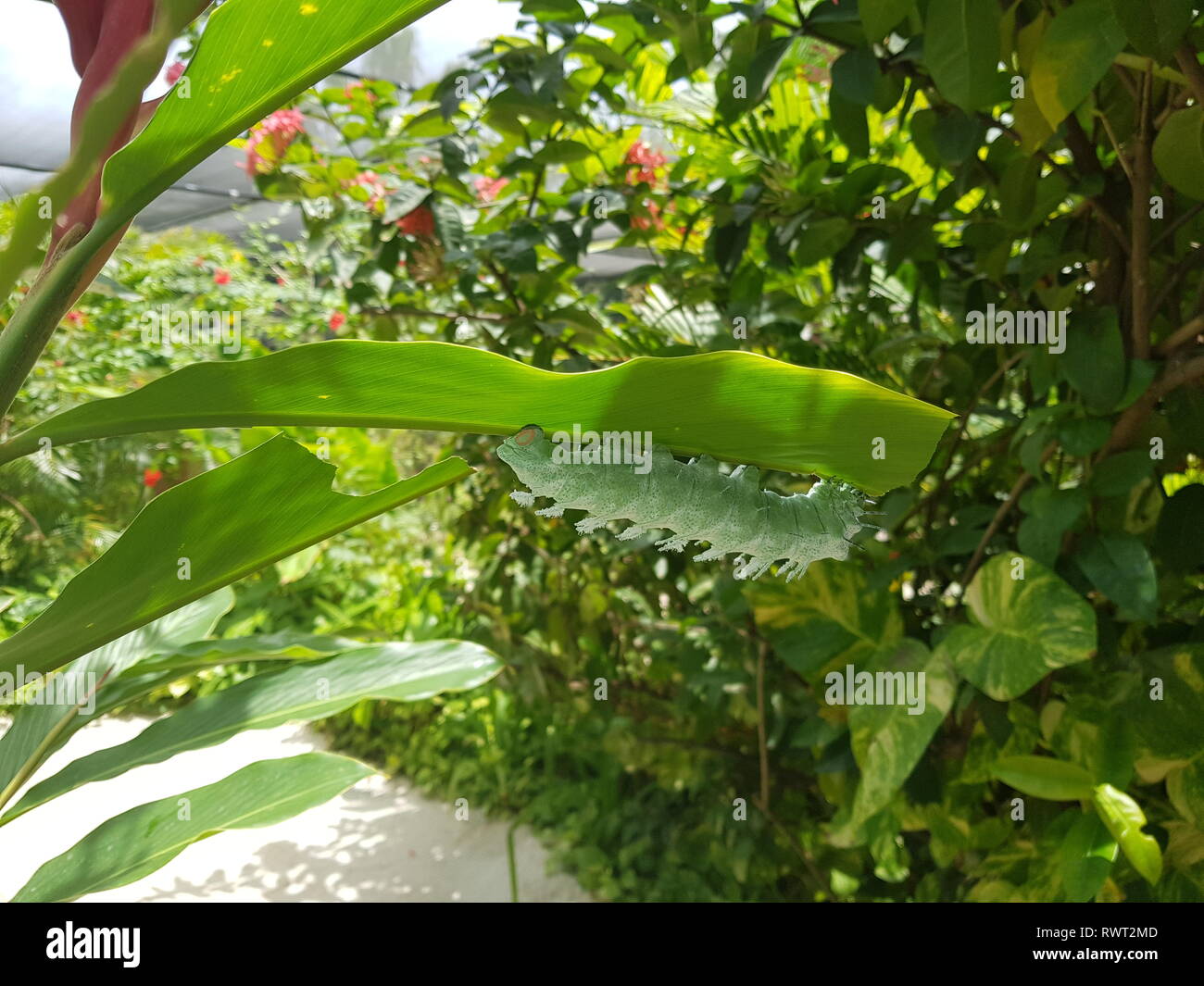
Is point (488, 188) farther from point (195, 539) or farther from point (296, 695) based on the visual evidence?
point (195, 539)

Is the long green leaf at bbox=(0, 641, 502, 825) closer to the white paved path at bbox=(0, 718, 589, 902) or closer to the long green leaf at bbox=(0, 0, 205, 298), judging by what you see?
the long green leaf at bbox=(0, 0, 205, 298)

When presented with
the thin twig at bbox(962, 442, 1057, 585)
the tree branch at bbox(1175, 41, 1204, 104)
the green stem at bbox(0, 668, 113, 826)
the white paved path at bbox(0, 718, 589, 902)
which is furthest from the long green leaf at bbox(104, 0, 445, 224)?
the white paved path at bbox(0, 718, 589, 902)

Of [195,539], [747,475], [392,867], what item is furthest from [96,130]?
[392,867]

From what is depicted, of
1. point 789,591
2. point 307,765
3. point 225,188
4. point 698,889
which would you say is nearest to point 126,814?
point 307,765

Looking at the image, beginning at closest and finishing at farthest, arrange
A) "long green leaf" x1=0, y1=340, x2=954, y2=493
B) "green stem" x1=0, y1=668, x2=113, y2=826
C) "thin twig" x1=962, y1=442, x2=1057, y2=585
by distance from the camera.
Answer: "long green leaf" x1=0, y1=340, x2=954, y2=493 < "green stem" x1=0, y1=668, x2=113, y2=826 < "thin twig" x1=962, y1=442, x2=1057, y2=585

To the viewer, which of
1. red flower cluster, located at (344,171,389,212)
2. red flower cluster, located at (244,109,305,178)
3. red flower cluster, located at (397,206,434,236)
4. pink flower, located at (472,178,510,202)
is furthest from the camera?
pink flower, located at (472,178,510,202)

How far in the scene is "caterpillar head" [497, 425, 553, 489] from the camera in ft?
1.05

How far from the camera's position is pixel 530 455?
329mm

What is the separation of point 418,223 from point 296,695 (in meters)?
0.76

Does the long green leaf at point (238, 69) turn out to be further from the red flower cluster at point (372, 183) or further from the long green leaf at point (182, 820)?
the red flower cluster at point (372, 183)

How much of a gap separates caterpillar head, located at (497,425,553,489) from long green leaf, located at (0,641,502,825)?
0.38 m

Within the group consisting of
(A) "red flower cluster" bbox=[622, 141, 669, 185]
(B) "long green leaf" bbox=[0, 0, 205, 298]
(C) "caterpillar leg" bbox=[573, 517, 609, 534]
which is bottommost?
(C) "caterpillar leg" bbox=[573, 517, 609, 534]

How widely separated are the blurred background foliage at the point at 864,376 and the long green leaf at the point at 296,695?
0.18 metres

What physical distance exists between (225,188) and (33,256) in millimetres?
3985
